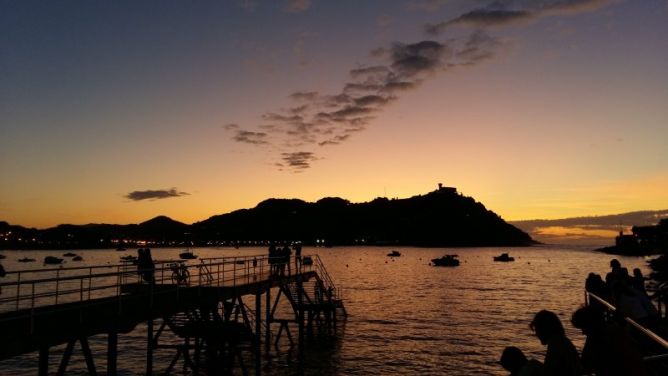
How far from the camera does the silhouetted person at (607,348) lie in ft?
20.9

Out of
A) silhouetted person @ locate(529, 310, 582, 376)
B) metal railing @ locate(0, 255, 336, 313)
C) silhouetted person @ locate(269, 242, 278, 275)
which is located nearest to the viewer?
silhouetted person @ locate(529, 310, 582, 376)

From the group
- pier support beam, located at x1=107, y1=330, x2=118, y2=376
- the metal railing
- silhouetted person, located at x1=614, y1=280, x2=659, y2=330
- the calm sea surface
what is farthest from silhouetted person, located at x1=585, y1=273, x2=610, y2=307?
the calm sea surface

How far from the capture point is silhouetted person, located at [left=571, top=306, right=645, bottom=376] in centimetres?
636

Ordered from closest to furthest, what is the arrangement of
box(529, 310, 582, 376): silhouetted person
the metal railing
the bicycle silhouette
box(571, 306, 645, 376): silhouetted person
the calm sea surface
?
1. box(571, 306, 645, 376): silhouetted person
2. box(529, 310, 582, 376): silhouetted person
3. the metal railing
4. the bicycle silhouette
5. the calm sea surface

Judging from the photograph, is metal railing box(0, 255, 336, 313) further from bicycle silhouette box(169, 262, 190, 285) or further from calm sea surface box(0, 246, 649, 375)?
calm sea surface box(0, 246, 649, 375)

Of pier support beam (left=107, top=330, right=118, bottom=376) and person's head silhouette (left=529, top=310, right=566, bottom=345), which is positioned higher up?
person's head silhouette (left=529, top=310, right=566, bottom=345)

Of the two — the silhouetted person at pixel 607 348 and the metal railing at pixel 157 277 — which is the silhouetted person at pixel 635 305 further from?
the metal railing at pixel 157 277

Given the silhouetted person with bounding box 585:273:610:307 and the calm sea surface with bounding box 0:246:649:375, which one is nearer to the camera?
the silhouetted person with bounding box 585:273:610:307

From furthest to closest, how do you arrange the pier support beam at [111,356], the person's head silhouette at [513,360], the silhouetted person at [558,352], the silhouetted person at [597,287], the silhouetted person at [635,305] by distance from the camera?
the pier support beam at [111,356] → the silhouetted person at [597,287] → the silhouetted person at [635,305] → the person's head silhouette at [513,360] → the silhouetted person at [558,352]

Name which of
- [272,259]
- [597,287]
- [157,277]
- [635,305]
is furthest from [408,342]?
[157,277]

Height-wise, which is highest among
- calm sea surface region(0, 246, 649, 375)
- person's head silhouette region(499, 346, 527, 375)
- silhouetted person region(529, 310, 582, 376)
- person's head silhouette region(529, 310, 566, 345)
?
person's head silhouette region(529, 310, 566, 345)

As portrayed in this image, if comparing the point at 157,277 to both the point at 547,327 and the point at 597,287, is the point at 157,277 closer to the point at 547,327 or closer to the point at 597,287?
the point at 597,287

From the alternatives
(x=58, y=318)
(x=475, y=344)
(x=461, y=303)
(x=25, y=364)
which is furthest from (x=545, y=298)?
(x=58, y=318)

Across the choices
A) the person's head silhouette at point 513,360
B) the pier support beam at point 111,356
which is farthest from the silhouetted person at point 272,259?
the person's head silhouette at point 513,360
